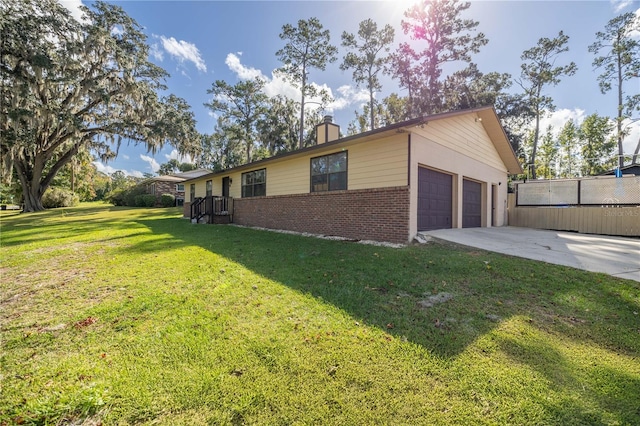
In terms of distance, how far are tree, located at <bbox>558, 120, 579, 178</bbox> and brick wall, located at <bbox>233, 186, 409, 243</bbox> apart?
3349cm

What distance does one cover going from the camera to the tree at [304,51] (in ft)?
75.8

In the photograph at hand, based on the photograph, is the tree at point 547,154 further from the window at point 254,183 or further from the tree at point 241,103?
the window at point 254,183

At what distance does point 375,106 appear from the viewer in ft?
90.0

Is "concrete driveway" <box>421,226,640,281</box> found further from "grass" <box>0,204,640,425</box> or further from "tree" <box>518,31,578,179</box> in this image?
"tree" <box>518,31,578,179</box>

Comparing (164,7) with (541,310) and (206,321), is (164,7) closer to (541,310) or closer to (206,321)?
(206,321)

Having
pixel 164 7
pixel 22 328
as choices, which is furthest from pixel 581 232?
pixel 164 7

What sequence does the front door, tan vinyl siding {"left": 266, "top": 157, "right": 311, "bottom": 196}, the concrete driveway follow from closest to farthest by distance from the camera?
1. the concrete driveway
2. tan vinyl siding {"left": 266, "top": 157, "right": 311, "bottom": 196}
3. the front door

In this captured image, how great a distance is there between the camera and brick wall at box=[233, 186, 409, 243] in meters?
7.41

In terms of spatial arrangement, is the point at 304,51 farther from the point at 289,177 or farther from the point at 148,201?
the point at 148,201

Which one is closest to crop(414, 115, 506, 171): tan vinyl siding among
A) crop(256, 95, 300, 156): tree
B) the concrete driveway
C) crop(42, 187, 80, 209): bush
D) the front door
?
the concrete driveway

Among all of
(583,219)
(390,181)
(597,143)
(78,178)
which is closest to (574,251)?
(390,181)

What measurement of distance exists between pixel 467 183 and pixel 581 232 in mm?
5019

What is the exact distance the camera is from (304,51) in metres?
23.8

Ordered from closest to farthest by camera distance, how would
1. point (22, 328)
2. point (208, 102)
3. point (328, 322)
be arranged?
point (22, 328) < point (328, 322) < point (208, 102)
